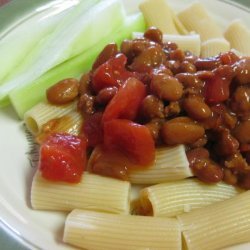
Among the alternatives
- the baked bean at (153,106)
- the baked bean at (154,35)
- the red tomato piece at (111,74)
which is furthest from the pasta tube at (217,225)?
the baked bean at (154,35)

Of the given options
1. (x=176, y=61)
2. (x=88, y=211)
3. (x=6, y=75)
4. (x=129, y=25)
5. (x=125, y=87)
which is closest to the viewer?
(x=88, y=211)

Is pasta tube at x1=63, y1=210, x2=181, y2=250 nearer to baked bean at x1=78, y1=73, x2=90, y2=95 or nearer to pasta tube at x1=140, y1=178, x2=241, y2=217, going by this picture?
pasta tube at x1=140, y1=178, x2=241, y2=217

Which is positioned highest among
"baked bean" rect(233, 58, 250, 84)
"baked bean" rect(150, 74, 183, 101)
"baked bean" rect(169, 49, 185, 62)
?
"baked bean" rect(150, 74, 183, 101)

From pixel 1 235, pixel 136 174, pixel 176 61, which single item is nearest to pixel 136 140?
pixel 136 174

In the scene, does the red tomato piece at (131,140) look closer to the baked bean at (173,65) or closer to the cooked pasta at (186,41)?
the baked bean at (173,65)

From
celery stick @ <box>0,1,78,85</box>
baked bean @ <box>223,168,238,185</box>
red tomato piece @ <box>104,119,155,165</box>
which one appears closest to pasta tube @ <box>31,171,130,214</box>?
red tomato piece @ <box>104,119,155,165</box>

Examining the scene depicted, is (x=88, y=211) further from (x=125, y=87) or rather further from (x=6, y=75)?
(x=6, y=75)
